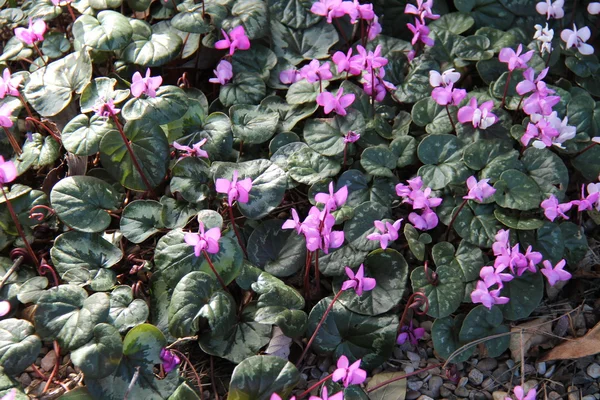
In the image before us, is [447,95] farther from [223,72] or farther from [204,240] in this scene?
[204,240]

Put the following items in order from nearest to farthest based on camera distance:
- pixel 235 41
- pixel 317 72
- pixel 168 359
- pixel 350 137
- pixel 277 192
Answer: pixel 168 359 < pixel 277 192 < pixel 350 137 < pixel 317 72 < pixel 235 41

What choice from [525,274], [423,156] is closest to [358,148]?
[423,156]

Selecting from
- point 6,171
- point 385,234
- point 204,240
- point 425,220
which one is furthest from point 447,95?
point 6,171

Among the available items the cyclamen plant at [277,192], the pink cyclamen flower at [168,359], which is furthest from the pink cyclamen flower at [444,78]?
the pink cyclamen flower at [168,359]

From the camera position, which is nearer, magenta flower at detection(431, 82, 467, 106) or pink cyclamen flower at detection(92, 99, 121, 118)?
pink cyclamen flower at detection(92, 99, 121, 118)

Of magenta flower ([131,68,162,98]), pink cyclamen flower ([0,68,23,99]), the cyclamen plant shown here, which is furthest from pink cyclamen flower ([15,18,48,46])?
magenta flower ([131,68,162,98])

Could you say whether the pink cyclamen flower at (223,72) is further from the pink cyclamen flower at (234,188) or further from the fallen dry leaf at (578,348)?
the fallen dry leaf at (578,348)

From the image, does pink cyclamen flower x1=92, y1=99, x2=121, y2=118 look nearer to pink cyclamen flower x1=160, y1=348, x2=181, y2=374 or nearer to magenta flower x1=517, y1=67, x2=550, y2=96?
pink cyclamen flower x1=160, y1=348, x2=181, y2=374
